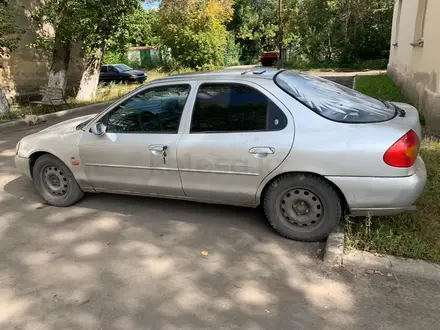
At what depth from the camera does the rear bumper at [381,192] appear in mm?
3223

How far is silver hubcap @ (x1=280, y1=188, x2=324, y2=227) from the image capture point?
3.53m

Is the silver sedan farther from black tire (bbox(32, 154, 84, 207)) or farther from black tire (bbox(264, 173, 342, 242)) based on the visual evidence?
black tire (bbox(32, 154, 84, 207))

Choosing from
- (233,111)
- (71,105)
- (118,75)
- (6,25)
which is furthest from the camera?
(118,75)

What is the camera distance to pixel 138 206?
4.63 meters

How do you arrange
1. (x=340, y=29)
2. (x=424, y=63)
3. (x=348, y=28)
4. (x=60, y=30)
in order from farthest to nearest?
1. (x=340, y=29)
2. (x=348, y=28)
3. (x=60, y=30)
4. (x=424, y=63)

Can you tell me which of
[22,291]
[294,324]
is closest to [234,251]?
[294,324]

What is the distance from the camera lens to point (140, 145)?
402 cm

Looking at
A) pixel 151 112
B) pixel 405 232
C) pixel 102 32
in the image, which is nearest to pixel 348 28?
pixel 102 32

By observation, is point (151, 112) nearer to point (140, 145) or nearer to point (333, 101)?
point (140, 145)

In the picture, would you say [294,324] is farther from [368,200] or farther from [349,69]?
[349,69]

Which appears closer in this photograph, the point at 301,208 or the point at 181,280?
the point at 181,280

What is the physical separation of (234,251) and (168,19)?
81.2 feet

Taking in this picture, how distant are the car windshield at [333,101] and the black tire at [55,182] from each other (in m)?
2.75

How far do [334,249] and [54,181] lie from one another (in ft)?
11.3
